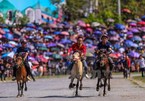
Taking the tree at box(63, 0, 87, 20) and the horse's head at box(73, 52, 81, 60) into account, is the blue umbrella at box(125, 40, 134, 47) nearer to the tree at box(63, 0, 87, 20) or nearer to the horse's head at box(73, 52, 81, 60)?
the tree at box(63, 0, 87, 20)

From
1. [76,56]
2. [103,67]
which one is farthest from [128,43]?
[103,67]

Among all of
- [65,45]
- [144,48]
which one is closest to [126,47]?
[144,48]

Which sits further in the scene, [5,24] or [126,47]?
[5,24]

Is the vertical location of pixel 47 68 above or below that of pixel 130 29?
below

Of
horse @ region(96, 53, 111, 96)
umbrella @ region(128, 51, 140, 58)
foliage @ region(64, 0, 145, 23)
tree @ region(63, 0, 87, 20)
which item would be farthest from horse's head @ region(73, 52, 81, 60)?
tree @ region(63, 0, 87, 20)

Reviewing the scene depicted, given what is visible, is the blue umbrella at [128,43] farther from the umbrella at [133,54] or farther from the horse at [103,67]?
the horse at [103,67]

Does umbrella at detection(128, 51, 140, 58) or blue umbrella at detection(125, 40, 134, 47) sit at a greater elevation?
blue umbrella at detection(125, 40, 134, 47)

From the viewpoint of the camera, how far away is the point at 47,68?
50.0 meters

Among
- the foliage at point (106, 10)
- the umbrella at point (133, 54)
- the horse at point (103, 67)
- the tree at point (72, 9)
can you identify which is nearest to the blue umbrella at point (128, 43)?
the umbrella at point (133, 54)

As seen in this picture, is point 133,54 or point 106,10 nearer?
point 133,54

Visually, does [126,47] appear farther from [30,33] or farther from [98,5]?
[98,5]

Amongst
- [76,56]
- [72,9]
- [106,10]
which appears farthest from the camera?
[106,10]

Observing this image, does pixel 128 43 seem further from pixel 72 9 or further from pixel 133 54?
pixel 72 9

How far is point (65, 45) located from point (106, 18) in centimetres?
1742
